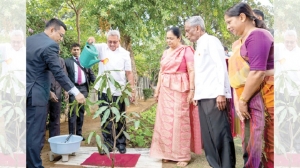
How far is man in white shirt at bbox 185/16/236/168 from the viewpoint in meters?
2.27

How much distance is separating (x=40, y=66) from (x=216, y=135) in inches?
59.0

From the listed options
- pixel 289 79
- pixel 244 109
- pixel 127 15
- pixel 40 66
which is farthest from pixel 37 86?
pixel 127 15

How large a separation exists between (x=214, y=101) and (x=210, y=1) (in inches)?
173

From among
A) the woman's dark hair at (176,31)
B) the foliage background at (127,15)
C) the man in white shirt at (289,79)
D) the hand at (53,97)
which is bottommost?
the hand at (53,97)

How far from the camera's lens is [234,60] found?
76.7 inches

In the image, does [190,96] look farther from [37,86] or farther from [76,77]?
[76,77]

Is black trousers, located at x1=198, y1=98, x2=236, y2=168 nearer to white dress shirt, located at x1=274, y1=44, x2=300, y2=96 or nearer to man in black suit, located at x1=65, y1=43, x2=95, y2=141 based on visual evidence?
white dress shirt, located at x1=274, y1=44, x2=300, y2=96

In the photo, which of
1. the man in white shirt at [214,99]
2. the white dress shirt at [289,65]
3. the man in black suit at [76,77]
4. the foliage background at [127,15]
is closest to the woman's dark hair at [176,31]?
the man in white shirt at [214,99]

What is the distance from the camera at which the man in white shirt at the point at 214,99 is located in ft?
7.45

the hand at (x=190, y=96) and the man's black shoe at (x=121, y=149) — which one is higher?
the hand at (x=190, y=96)

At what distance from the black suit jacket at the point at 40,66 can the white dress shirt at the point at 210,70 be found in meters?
1.07

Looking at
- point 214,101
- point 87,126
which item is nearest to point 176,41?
point 214,101

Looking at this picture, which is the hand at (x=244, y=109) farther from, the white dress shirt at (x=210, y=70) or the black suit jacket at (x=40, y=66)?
the black suit jacket at (x=40, y=66)

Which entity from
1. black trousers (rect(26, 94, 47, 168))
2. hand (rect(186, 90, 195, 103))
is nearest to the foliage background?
black trousers (rect(26, 94, 47, 168))
